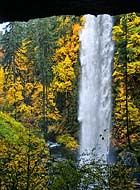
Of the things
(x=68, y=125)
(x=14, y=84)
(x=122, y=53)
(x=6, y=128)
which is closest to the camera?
(x=6, y=128)

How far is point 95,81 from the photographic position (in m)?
28.7

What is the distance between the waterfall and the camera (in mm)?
26469

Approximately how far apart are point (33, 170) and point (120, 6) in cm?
566

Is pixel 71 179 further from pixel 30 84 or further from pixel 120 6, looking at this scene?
pixel 30 84

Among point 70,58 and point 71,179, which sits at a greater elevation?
point 70,58

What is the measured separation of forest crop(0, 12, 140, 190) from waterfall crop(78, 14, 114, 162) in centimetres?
57

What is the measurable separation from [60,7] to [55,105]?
86.5ft

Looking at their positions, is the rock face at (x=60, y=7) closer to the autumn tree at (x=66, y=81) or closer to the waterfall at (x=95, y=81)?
the waterfall at (x=95, y=81)

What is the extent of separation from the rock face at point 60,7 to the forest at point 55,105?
4608mm

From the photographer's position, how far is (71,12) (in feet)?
17.7

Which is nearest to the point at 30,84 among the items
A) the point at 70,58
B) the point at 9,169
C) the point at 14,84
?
the point at 14,84

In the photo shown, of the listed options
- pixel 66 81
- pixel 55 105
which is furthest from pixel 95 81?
pixel 55 105

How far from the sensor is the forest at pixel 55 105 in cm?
959

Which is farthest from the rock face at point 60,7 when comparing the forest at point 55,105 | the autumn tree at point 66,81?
the autumn tree at point 66,81
